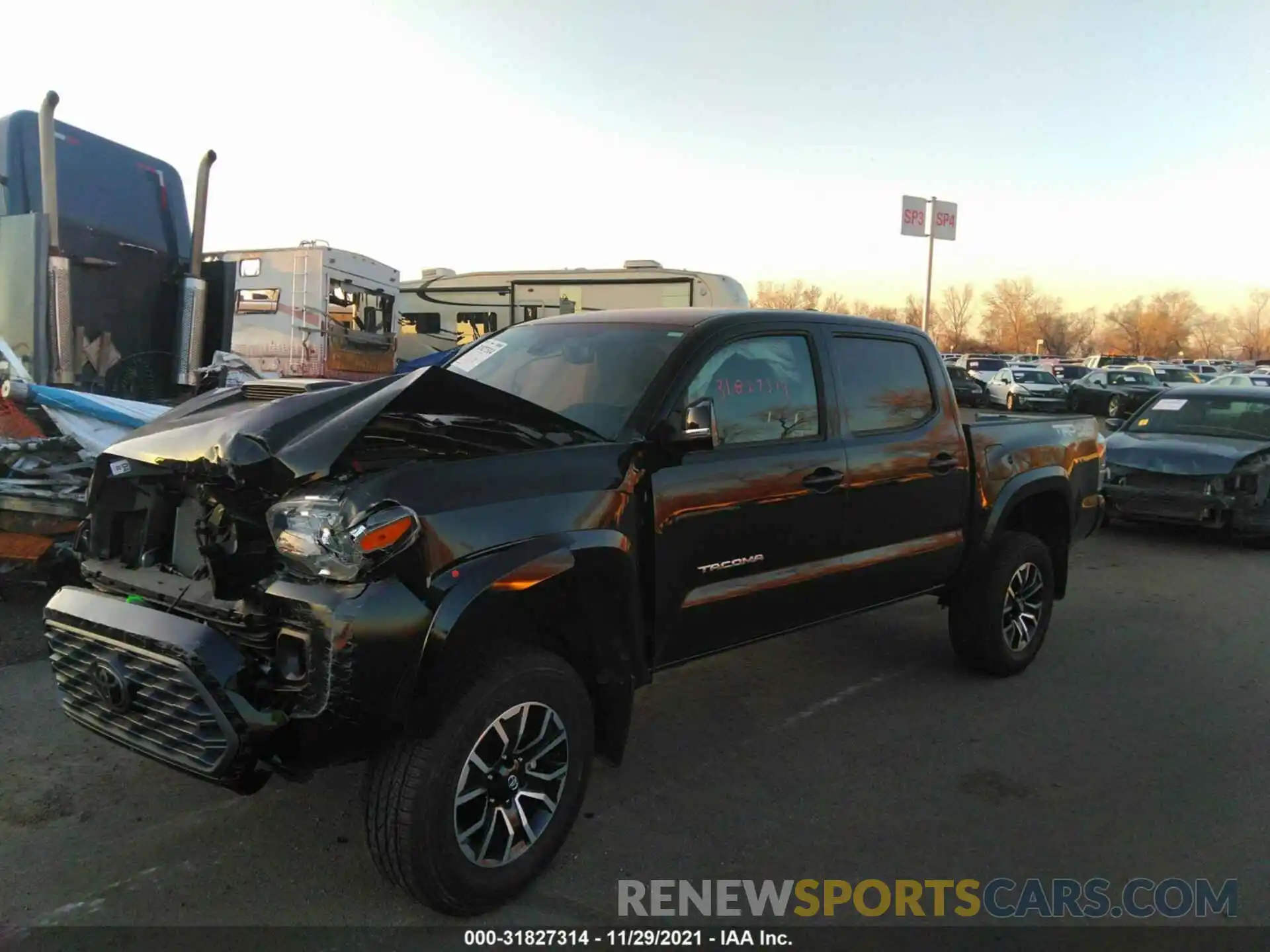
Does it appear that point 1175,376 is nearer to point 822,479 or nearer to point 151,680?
point 822,479

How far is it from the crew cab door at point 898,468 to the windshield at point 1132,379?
2760 cm

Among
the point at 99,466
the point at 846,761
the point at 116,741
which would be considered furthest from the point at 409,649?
the point at 846,761

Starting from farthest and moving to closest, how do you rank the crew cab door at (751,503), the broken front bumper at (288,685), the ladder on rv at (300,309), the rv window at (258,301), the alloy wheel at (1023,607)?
1. the rv window at (258,301)
2. the ladder on rv at (300,309)
3. the alloy wheel at (1023,607)
4. the crew cab door at (751,503)
5. the broken front bumper at (288,685)

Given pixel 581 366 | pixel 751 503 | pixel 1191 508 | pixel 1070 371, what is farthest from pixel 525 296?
pixel 1070 371

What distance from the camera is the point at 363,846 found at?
339cm

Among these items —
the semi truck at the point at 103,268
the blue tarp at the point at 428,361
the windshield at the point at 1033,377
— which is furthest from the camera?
the windshield at the point at 1033,377

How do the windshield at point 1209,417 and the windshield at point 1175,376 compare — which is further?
the windshield at point 1175,376

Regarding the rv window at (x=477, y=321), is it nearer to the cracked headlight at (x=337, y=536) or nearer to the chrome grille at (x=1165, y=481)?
the chrome grille at (x=1165, y=481)

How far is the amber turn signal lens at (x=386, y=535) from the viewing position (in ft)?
8.62

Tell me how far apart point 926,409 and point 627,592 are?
2.32 m

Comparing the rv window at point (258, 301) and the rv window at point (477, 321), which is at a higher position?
the rv window at point (477, 321)

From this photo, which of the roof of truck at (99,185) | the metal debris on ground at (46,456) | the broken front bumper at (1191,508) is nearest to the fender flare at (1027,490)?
the broken front bumper at (1191,508)

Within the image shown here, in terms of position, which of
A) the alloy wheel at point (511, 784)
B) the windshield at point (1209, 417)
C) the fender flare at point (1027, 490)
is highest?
the windshield at point (1209, 417)

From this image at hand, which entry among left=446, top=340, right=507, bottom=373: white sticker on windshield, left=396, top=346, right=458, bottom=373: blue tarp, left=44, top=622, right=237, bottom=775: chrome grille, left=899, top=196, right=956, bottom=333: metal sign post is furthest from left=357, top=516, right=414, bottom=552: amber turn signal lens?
left=899, top=196, right=956, bottom=333: metal sign post
